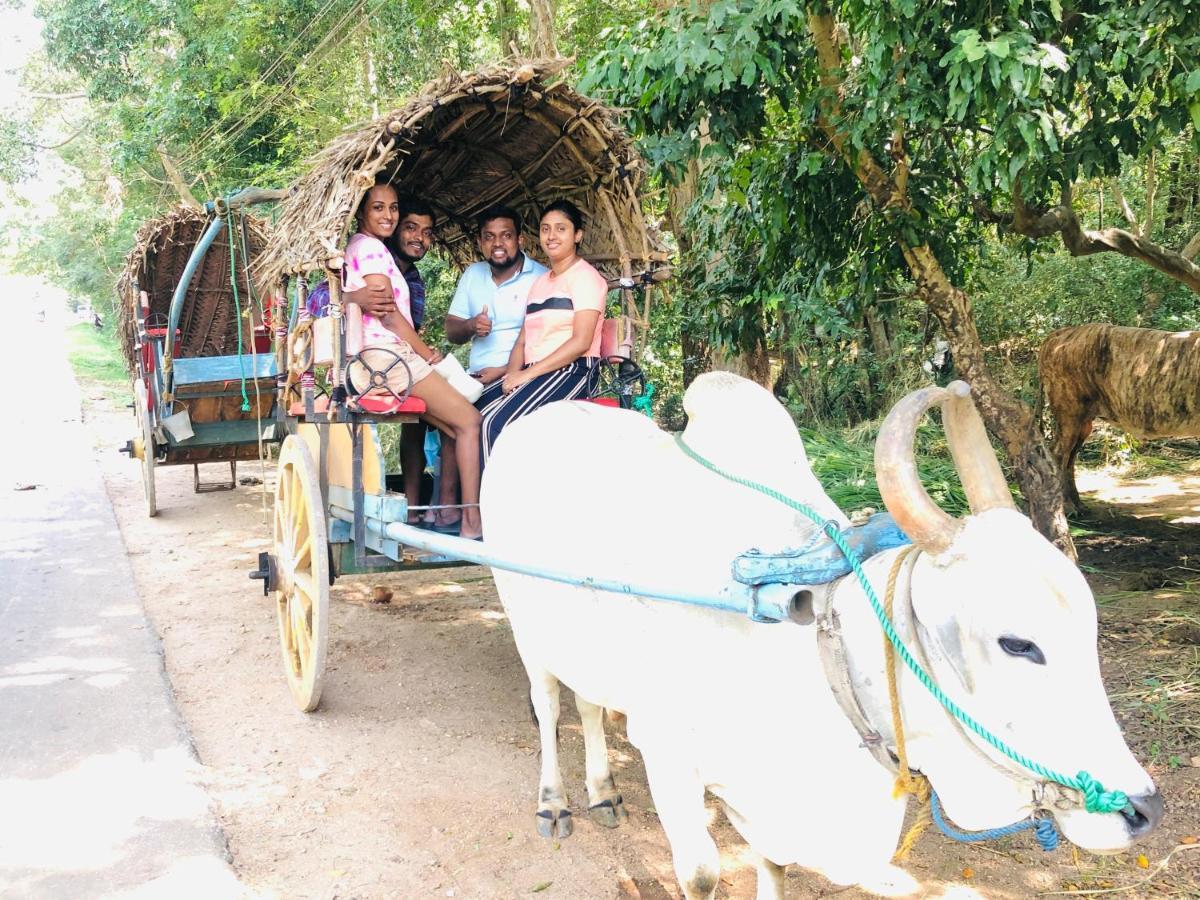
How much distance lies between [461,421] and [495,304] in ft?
2.85

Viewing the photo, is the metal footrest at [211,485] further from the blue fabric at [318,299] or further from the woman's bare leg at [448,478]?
the woman's bare leg at [448,478]

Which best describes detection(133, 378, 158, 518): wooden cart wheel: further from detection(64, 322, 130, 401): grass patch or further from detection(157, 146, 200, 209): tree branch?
detection(157, 146, 200, 209): tree branch

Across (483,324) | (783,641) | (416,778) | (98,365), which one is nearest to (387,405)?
(483,324)

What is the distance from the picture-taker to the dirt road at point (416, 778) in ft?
10.2

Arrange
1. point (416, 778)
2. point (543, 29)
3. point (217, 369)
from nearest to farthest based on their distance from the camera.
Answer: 1. point (416, 778)
2. point (217, 369)
3. point (543, 29)

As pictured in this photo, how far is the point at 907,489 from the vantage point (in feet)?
5.88

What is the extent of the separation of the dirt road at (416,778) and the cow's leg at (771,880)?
0.47m

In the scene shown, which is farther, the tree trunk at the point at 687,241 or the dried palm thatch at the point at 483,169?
the tree trunk at the point at 687,241

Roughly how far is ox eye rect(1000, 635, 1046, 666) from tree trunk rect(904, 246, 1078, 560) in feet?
11.1

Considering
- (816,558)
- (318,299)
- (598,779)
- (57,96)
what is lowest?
(598,779)

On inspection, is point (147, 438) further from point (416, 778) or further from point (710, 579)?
point (710, 579)

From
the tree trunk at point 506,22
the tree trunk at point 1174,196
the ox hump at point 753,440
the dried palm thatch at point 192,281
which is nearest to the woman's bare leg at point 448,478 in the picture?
the ox hump at point 753,440

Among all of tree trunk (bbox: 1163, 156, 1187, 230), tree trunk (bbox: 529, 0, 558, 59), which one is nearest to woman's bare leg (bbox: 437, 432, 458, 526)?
tree trunk (bbox: 529, 0, 558, 59)

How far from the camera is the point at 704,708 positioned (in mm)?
2344
